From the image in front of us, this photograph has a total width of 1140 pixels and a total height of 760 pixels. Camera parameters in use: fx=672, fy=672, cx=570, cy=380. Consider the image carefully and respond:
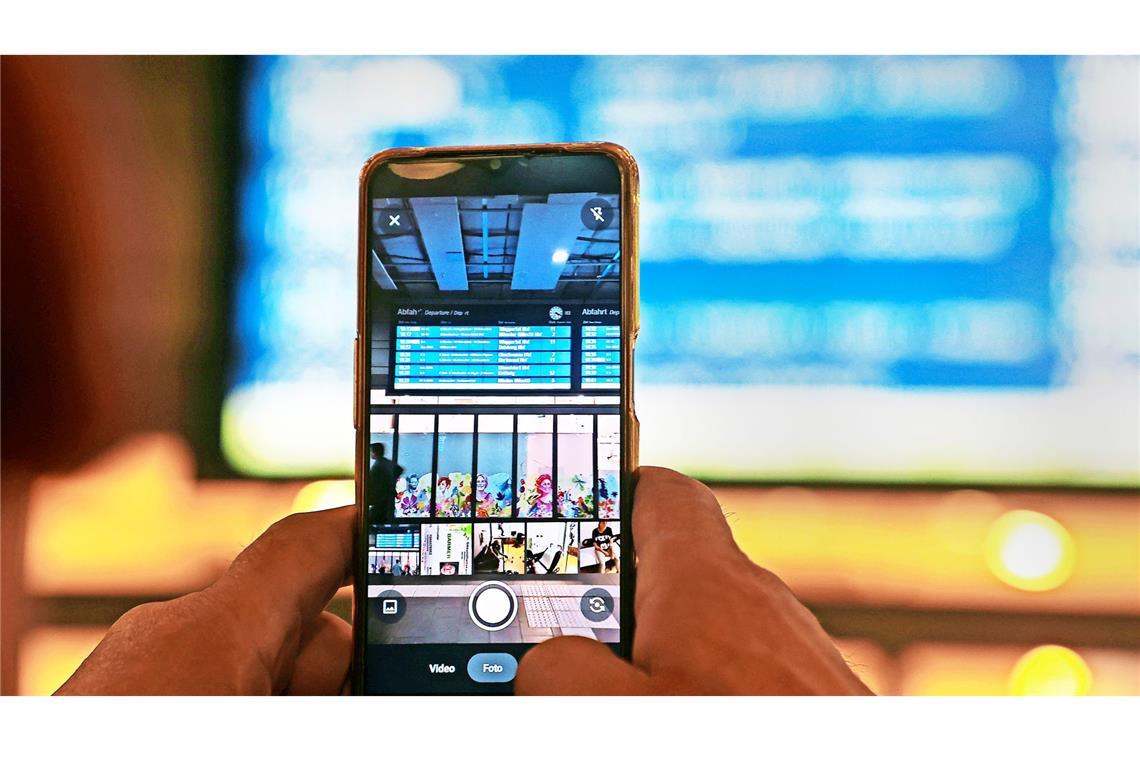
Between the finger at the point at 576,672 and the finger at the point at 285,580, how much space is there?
138 mm

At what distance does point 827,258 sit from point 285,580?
511 mm

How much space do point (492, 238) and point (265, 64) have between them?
→ 1.12ft

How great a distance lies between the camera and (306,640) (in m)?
0.40

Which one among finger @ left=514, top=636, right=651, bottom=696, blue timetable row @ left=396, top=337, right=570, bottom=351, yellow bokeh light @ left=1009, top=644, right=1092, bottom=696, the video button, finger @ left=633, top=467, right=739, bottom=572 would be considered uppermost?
blue timetable row @ left=396, top=337, right=570, bottom=351

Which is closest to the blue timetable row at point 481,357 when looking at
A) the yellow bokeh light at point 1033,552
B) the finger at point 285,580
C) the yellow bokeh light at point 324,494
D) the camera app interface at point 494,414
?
the camera app interface at point 494,414

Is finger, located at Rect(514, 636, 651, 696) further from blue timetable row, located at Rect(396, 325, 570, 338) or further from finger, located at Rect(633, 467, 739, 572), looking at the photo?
blue timetable row, located at Rect(396, 325, 570, 338)

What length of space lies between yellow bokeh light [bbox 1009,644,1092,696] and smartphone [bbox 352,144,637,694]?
1.42ft

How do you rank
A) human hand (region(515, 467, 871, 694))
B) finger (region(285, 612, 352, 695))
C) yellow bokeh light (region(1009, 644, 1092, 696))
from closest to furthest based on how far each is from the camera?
human hand (region(515, 467, 871, 694)) → finger (region(285, 612, 352, 695)) → yellow bokeh light (region(1009, 644, 1092, 696))

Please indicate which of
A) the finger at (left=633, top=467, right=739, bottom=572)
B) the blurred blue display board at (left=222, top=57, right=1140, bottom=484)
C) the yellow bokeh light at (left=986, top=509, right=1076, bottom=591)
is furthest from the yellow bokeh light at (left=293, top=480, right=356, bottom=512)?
the yellow bokeh light at (left=986, top=509, right=1076, bottom=591)

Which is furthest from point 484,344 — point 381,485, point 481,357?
point 381,485

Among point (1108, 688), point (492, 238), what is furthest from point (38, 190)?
point (1108, 688)

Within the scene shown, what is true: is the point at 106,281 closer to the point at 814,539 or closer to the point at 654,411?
the point at 654,411

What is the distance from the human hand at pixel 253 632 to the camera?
30cm

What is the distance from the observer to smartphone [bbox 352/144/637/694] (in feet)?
1.40
